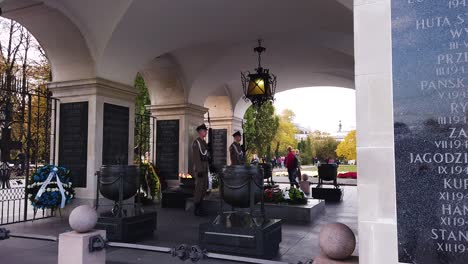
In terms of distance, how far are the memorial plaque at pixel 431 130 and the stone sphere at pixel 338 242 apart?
412 millimetres

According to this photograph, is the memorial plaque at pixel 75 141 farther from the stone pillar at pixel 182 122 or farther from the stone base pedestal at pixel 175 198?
the stone pillar at pixel 182 122

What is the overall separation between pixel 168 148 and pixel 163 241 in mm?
6361

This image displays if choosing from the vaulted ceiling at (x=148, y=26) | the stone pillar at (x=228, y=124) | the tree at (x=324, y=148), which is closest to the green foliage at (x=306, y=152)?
the tree at (x=324, y=148)

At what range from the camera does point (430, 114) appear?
2609 millimetres

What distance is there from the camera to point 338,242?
2967 mm

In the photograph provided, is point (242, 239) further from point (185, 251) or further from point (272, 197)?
point (272, 197)

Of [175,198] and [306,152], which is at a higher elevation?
[306,152]

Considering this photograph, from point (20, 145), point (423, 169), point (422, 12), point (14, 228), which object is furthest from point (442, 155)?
point (20, 145)

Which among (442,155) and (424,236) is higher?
(442,155)

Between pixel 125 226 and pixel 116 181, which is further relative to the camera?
pixel 116 181

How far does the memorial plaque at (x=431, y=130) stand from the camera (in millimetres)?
2523

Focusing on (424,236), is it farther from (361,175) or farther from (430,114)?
(430,114)

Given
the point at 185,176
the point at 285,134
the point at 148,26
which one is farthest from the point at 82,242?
the point at 285,134

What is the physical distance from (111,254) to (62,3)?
17.9ft
